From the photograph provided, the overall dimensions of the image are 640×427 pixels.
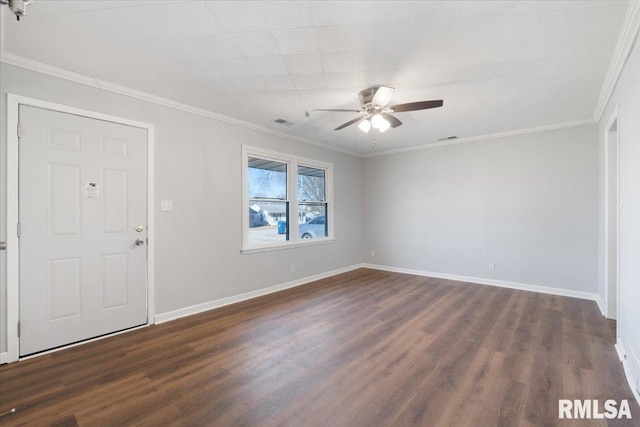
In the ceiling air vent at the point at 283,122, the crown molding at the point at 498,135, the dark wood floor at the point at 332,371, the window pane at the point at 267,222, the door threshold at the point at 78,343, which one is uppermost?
the ceiling air vent at the point at 283,122

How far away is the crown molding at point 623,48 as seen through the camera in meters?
1.88

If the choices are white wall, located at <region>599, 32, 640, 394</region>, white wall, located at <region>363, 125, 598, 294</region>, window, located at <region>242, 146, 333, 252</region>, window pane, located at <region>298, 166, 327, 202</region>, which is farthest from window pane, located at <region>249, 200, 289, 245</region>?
white wall, located at <region>599, 32, 640, 394</region>

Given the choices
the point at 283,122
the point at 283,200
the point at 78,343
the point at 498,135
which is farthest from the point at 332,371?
the point at 498,135

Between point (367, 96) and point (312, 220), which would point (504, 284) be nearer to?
point (312, 220)

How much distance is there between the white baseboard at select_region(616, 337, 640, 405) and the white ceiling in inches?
93.4

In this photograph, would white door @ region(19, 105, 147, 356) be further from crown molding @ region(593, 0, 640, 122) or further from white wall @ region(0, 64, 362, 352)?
crown molding @ region(593, 0, 640, 122)

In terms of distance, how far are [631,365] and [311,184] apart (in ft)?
14.8

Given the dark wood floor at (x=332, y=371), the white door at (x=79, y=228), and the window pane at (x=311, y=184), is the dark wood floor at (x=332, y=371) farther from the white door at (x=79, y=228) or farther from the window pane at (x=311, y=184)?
the window pane at (x=311, y=184)

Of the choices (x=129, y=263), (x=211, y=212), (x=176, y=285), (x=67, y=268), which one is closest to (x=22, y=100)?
(x=67, y=268)

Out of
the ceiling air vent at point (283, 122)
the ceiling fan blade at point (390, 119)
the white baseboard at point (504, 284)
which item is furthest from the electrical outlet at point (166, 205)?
the white baseboard at point (504, 284)

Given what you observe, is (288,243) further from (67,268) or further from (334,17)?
(334,17)

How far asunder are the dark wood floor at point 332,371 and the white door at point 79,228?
261 millimetres

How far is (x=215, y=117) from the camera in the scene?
382 cm

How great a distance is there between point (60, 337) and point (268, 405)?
7.26 feet
